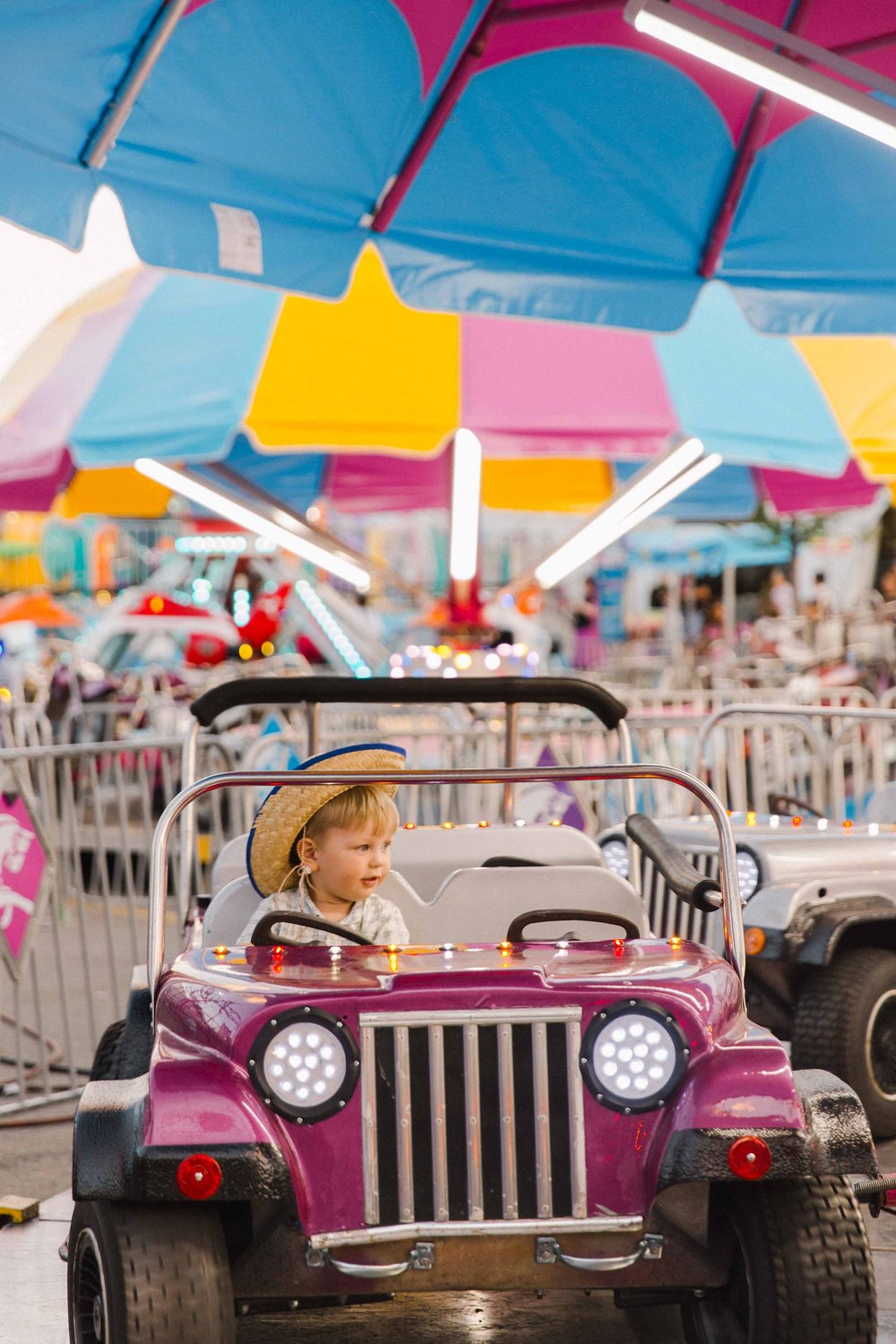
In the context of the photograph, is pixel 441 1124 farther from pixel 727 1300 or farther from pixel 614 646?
pixel 614 646

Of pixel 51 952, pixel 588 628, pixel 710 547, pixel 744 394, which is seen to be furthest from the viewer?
pixel 588 628

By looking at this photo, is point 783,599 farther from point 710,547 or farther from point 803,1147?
point 803,1147

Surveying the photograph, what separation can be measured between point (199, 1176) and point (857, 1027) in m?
2.62

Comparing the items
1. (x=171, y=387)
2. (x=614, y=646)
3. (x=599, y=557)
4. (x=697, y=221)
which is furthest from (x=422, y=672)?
(x=599, y=557)

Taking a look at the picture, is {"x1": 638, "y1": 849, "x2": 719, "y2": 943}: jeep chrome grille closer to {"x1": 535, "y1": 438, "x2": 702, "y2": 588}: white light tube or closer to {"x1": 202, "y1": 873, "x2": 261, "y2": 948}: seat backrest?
{"x1": 202, "y1": 873, "x2": 261, "y2": 948}: seat backrest

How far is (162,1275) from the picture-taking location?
2328 millimetres

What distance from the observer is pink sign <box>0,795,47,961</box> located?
17.5ft

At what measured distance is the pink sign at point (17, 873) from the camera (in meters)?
5.33

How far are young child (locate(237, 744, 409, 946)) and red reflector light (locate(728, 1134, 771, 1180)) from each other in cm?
105

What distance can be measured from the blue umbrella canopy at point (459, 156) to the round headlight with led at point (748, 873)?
89.8 inches

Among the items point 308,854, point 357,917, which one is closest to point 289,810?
point 308,854

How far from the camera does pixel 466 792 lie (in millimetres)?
7711

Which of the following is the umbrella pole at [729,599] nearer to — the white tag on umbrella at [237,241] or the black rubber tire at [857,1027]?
the white tag on umbrella at [237,241]

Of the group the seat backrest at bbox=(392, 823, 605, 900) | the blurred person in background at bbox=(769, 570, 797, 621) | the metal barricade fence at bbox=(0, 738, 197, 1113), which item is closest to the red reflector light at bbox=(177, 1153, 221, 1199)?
the seat backrest at bbox=(392, 823, 605, 900)
